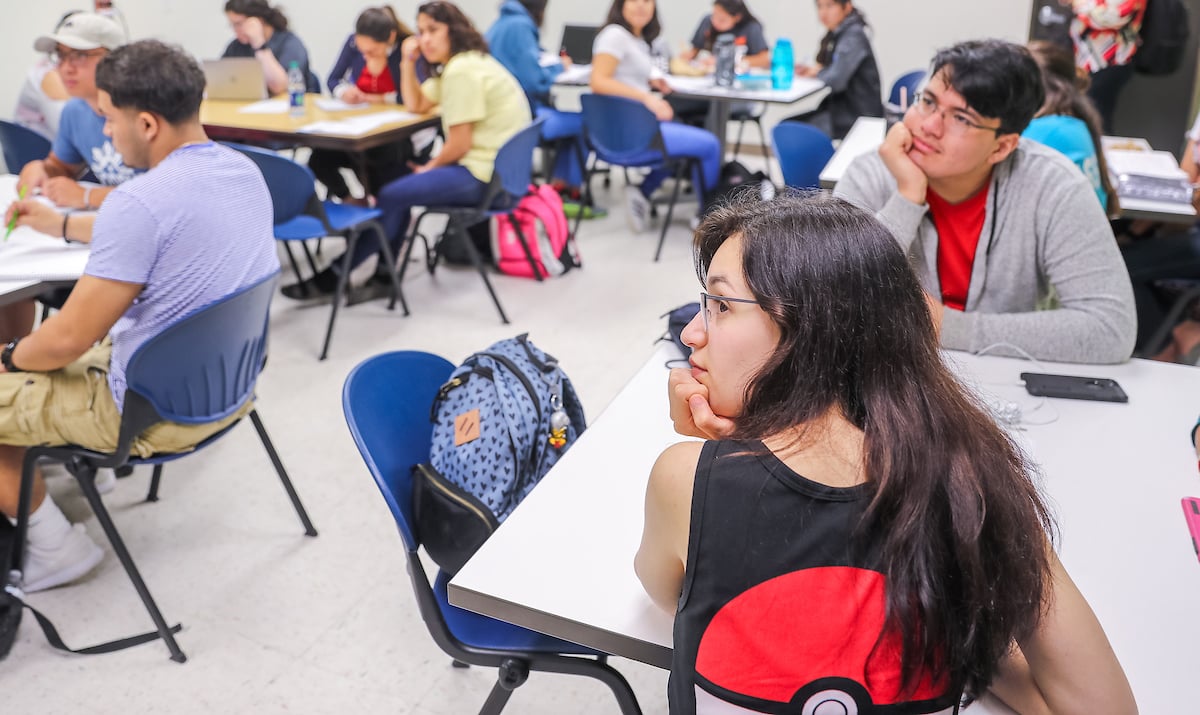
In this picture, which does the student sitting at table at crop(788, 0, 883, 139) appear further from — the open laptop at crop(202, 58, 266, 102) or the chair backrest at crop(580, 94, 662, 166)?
the open laptop at crop(202, 58, 266, 102)

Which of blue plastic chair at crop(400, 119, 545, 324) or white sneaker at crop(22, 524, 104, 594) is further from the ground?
blue plastic chair at crop(400, 119, 545, 324)

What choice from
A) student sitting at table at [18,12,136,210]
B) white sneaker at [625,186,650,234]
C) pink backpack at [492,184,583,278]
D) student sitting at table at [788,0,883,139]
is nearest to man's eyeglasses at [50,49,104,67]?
student sitting at table at [18,12,136,210]

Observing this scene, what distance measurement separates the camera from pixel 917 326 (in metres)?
0.91

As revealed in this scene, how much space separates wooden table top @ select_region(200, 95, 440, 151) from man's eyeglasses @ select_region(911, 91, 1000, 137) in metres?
2.37

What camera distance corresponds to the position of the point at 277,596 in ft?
7.14

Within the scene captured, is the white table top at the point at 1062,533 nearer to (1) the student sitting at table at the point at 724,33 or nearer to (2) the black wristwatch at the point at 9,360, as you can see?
(2) the black wristwatch at the point at 9,360

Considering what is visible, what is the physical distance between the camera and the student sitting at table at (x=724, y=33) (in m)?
5.35

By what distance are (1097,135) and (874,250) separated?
2039 millimetres

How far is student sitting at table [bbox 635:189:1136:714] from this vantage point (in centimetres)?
82

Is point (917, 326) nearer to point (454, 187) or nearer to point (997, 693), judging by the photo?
point (997, 693)

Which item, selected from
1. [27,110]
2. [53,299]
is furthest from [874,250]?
[27,110]

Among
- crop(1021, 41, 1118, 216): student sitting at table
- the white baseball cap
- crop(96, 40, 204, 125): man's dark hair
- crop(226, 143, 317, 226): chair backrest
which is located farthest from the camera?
Answer: crop(226, 143, 317, 226): chair backrest

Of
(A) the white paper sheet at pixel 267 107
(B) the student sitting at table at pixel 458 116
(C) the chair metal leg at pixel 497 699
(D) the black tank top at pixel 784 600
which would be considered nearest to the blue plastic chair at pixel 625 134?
(B) the student sitting at table at pixel 458 116

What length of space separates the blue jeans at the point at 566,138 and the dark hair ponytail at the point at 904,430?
4.04m
